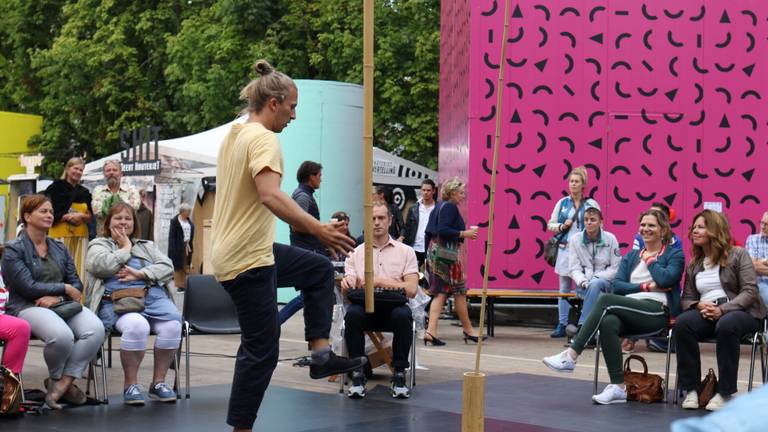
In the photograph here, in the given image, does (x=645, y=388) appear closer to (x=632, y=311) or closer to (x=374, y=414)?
(x=632, y=311)

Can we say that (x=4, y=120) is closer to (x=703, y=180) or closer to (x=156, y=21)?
(x=156, y=21)

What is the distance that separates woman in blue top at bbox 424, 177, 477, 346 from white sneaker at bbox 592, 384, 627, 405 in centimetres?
342

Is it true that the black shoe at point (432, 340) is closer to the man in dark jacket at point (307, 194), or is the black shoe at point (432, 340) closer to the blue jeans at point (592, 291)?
the blue jeans at point (592, 291)

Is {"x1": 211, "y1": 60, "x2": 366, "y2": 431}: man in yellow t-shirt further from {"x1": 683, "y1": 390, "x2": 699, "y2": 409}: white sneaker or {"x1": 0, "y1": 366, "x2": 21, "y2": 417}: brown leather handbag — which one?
{"x1": 683, "y1": 390, "x2": 699, "y2": 409}: white sneaker

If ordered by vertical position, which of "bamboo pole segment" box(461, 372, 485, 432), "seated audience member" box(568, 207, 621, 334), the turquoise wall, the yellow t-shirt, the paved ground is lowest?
the paved ground

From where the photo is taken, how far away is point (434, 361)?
31.1ft

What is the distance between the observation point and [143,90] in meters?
29.2

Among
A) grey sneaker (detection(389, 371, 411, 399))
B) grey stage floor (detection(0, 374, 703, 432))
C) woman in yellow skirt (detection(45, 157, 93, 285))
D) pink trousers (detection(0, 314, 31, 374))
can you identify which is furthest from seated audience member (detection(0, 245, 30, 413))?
woman in yellow skirt (detection(45, 157, 93, 285))

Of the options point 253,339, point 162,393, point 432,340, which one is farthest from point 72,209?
point 253,339

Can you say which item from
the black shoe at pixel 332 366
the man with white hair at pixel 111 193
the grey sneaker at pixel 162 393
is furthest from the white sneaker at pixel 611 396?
the man with white hair at pixel 111 193

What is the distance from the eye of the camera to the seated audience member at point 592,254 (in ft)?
35.5

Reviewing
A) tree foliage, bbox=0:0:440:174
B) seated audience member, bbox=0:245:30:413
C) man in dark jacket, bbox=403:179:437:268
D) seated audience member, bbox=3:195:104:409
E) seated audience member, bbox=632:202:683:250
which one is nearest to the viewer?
seated audience member, bbox=0:245:30:413

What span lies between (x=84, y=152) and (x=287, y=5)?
793cm

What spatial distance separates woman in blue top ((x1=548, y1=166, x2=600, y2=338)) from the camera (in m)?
11.6
